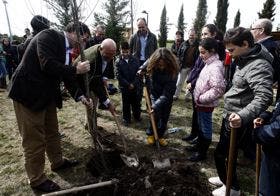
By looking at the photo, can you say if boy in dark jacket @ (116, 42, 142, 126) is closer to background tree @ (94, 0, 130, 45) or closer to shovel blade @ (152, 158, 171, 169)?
shovel blade @ (152, 158, 171, 169)

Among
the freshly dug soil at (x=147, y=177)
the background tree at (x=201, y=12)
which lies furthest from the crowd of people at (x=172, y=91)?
the background tree at (x=201, y=12)

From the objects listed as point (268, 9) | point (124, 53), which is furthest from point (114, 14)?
point (124, 53)

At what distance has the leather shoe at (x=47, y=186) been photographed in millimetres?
3222

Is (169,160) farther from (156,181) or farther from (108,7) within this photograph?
(108,7)

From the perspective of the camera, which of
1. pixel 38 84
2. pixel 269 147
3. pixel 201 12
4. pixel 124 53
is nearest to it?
pixel 269 147

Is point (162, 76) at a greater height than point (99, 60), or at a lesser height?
lesser

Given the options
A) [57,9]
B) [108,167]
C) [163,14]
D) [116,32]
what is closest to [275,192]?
[108,167]

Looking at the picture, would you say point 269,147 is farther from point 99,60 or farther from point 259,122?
point 99,60

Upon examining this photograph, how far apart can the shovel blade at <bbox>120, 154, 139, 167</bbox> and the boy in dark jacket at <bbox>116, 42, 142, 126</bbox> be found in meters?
1.82

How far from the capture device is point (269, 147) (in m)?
2.04

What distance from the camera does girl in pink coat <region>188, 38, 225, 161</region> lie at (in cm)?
345

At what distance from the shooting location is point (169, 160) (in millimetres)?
3816

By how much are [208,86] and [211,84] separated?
0.32ft

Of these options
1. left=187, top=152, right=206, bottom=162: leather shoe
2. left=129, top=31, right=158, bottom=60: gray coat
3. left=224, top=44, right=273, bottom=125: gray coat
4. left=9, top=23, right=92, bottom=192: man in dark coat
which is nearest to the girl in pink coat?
left=187, top=152, right=206, bottom=162: leather shoe
